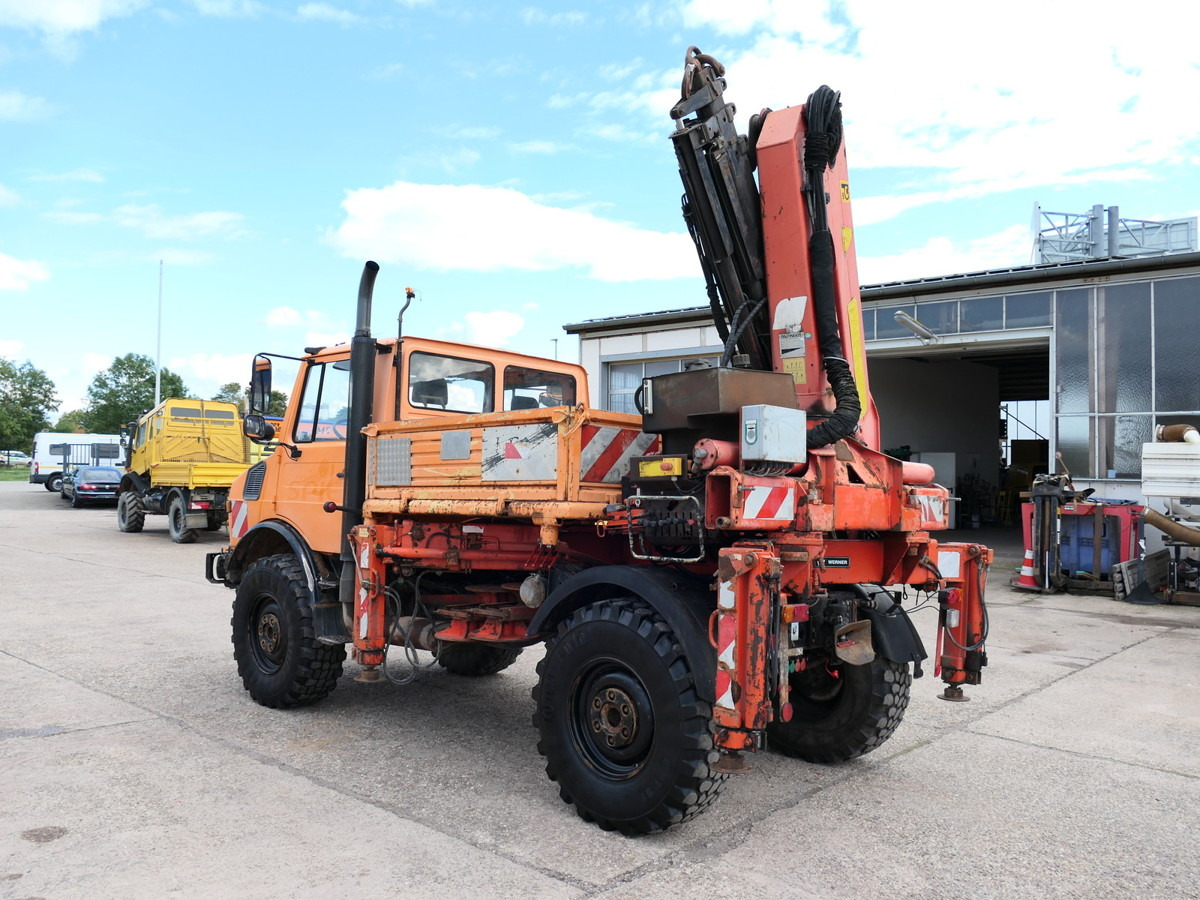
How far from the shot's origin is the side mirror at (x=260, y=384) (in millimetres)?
5945

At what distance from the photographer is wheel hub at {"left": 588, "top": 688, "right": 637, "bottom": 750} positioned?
12.9 ft

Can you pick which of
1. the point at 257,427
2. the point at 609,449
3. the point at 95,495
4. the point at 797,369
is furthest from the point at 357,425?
the point at 95,495

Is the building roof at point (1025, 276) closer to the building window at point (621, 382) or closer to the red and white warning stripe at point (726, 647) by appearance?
the building window at point (621, 382)

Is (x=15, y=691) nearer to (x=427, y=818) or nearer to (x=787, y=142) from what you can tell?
(x=427, y=818)

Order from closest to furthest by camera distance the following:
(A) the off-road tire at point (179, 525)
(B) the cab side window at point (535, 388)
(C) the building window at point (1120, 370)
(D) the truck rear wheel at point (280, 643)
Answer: (D) the truck rear wheel at point (280, 643)
(B) the cab side window at point (535, 388)
(C) the building window at point (1120, 370)
(A) the off-road tire at point (179, 525)

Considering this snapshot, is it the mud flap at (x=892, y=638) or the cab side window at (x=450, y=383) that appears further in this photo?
the cab side window at (x=450, y=383)

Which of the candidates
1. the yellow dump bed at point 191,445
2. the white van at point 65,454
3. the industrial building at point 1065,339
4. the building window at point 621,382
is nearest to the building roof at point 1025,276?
the industrial building at point 1065,339

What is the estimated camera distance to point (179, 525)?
18797mm

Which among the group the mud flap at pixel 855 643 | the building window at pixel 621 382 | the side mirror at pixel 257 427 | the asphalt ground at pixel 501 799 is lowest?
the asphalt ground at pixel 501 799

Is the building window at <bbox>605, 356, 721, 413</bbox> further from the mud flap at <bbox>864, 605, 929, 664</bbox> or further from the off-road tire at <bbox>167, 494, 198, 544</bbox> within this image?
the mud flap at <bbox>864, 605, 929, 664</bbox>

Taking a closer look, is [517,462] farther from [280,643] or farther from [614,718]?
[280,643]

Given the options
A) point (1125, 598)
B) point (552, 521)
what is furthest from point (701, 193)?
point (1125, 598)

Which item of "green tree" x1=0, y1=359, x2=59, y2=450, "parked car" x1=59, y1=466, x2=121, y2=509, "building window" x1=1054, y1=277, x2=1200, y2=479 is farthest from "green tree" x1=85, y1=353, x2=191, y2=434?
"building window" x1=1054, y1=277, x2=1200, y2=479

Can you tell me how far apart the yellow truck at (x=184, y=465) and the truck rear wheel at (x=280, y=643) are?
13.5 meters
